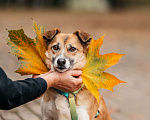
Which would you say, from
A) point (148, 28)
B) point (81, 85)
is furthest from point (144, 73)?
point (148, 28)

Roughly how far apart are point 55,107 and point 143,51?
28.1 ft

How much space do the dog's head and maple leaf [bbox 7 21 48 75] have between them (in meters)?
0.09

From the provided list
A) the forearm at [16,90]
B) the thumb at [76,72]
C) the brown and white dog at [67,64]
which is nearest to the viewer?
the forearm at [16,90]

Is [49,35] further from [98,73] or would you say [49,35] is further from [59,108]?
[59,108]

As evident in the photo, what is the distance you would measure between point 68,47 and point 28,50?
48cm

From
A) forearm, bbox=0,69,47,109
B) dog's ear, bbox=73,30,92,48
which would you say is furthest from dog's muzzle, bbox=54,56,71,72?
forearm, bbox=0,69,47,109

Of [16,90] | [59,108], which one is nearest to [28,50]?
[59,108]

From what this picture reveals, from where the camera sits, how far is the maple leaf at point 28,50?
274 cm

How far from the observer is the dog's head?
2846mm

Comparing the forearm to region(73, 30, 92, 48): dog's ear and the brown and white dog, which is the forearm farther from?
region(73, 30, 92, 48): dog's ear

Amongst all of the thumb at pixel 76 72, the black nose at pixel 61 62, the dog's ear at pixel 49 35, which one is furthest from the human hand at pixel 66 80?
A: the dog's ear at pixel 49 35

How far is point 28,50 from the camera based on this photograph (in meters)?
2.81

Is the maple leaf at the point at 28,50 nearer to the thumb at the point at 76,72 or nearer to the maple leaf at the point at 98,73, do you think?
the thumb at the point at 76,72

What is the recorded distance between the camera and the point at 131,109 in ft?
16.8
